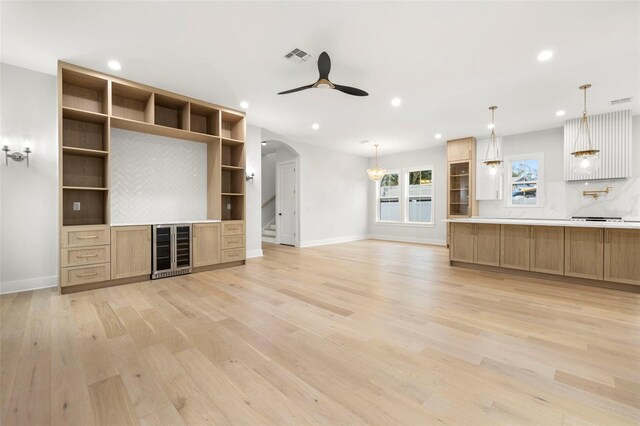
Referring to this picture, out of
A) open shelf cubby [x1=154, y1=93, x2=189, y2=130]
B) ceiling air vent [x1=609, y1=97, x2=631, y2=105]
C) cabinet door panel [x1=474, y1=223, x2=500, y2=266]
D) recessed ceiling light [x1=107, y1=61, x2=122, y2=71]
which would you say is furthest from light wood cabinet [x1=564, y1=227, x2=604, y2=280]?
recessed ceiling light [x1=107, y1=61, x2=122, y2=71]

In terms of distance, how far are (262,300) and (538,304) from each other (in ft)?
10.4

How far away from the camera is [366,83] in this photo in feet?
13.7

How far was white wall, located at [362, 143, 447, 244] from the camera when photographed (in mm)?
8414

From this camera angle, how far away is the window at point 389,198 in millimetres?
9531

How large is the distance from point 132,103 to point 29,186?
1.83m

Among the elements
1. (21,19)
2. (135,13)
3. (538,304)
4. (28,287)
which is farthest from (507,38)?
(28,287)

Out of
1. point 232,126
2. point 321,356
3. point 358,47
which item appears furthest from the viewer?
point 232,126

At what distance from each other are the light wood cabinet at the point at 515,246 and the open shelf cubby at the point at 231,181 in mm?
4882

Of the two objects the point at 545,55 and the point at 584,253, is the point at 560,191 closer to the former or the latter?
the point at 584,253

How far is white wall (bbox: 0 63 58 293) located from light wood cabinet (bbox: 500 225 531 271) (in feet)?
22.5

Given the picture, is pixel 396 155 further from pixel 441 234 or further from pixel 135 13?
pixel 135 13

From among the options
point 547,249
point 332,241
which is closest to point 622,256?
point 547,249

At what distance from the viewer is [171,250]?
4445 mm

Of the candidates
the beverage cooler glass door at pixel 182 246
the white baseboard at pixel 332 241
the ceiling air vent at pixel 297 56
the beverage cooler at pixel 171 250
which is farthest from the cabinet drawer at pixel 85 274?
the white baseboard at pixel 332 241
